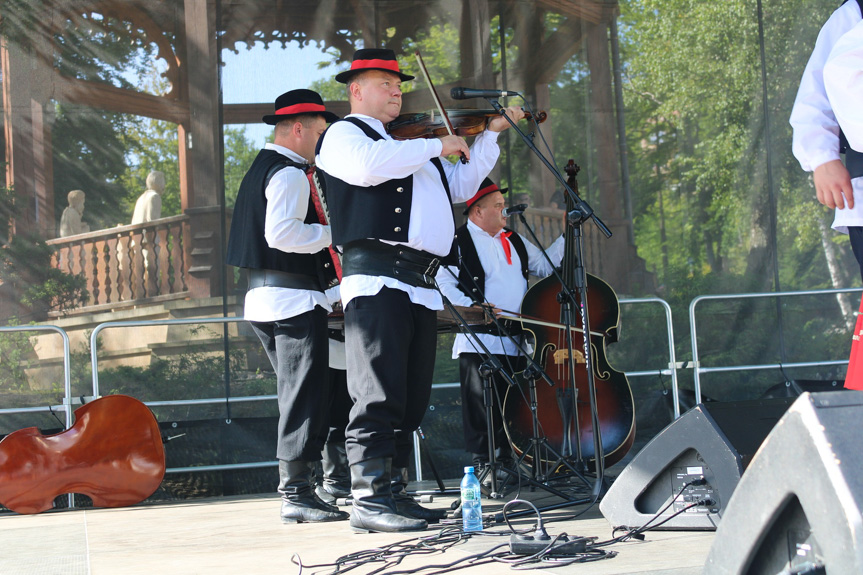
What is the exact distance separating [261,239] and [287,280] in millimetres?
200

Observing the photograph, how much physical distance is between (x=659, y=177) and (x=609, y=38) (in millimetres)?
1045

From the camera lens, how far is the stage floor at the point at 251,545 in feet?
7.43

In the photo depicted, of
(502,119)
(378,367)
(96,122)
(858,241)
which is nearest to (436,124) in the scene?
(502,119)

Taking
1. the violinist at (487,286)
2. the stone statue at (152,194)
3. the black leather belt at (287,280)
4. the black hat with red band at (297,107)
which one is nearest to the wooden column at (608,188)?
the violinist at (487,286)

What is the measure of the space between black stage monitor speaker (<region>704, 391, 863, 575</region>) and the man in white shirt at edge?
43.2 inches

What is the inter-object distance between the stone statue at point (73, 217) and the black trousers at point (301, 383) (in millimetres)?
2449

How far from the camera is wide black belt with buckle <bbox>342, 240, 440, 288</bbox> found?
10.0ft

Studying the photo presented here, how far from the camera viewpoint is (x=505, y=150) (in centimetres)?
617

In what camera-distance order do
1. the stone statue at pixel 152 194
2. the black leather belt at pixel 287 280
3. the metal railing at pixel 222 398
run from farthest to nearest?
1. the stone statue at pixel 152 194
2. the metal railing at pixel 222 398
3. the black leather belt at pixel 287 280

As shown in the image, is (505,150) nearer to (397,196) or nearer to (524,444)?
(524,444)

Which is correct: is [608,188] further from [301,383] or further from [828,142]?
[828,142]

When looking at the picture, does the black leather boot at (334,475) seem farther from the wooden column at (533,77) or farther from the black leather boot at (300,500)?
the wooden column at (533,77)

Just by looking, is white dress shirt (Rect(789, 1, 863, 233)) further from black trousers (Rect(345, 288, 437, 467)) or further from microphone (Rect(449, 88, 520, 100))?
black trousers (Rect(345, 288, 437, 467))

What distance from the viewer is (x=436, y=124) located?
3396 millimetres
